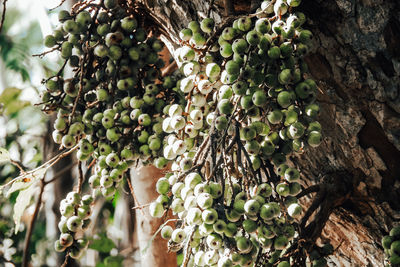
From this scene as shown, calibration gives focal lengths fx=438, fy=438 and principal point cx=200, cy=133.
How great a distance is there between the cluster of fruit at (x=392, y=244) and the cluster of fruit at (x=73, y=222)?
64cm

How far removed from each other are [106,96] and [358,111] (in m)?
0.56

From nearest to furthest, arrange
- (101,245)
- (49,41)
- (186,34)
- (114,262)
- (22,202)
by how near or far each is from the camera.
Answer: (186,34) < (49,41) < (22,202) < (114,262) < (101,245)

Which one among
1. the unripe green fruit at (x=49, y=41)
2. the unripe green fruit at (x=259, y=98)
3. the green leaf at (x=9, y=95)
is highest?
the green leaf at (x=9, y=95)

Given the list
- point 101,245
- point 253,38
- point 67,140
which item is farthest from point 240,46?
point 101,245

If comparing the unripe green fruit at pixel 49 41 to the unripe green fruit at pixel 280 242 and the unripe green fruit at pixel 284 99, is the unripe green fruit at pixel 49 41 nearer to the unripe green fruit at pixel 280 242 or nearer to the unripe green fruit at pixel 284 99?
the unripe green fruit at pixel 284 99

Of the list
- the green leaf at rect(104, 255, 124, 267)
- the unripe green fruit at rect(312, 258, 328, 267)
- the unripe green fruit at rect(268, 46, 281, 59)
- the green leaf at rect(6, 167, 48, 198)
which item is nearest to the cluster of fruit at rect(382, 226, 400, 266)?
the unripe green fruit at rect(312, 258, 328, 267)

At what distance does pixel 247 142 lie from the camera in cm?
79

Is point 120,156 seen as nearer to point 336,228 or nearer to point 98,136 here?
point 98,136

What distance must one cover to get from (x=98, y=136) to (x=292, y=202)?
474 millimetres

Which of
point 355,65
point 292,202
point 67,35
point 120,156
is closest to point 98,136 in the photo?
point 120,156

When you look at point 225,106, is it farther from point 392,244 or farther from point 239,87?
point 392,244

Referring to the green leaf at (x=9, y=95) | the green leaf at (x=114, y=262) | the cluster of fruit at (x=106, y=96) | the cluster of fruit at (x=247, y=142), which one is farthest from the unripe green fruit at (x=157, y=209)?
the green leaf at (x=114, y=262)

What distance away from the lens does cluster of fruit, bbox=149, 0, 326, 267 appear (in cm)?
71

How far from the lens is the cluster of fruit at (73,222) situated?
37.2 inches
